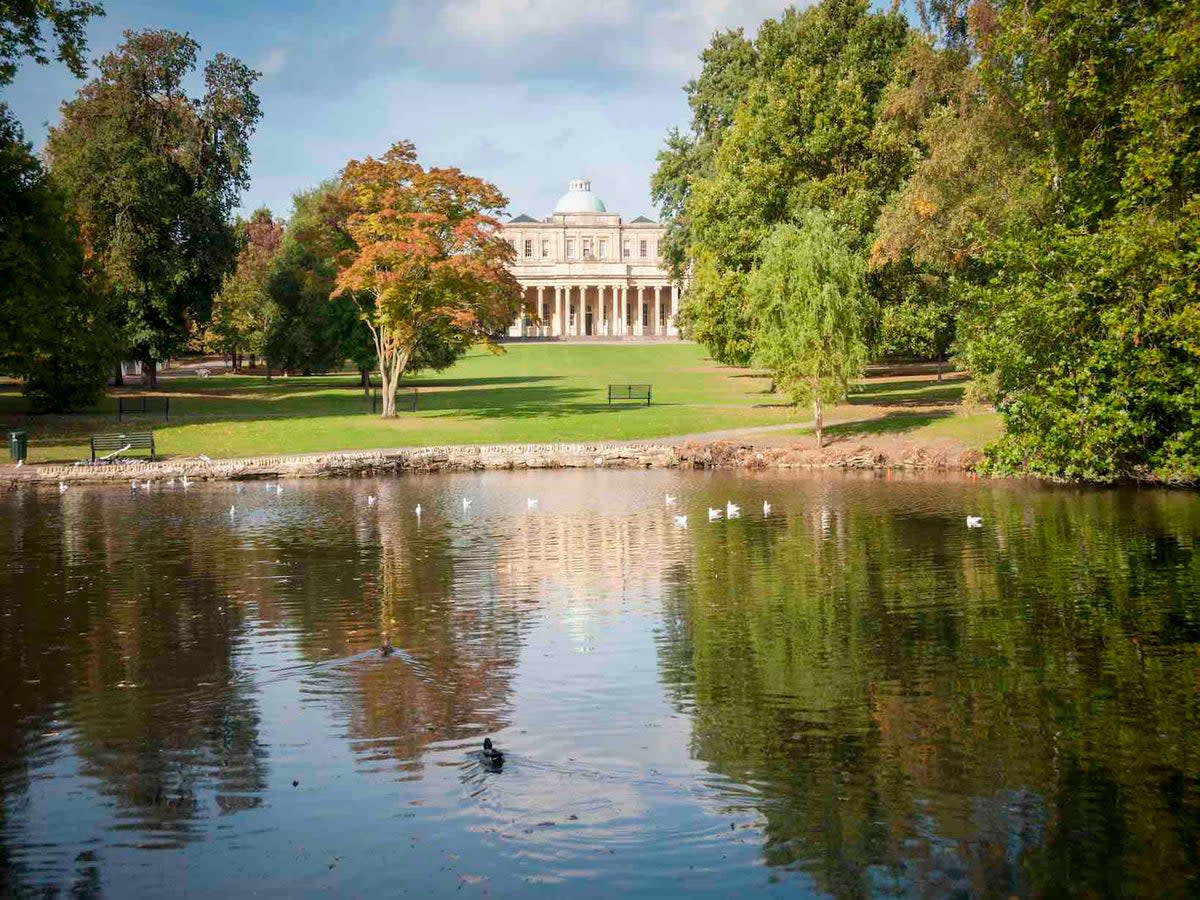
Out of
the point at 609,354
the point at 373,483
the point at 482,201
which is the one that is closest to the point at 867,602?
the point at 373,483

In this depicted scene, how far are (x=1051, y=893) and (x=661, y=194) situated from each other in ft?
233

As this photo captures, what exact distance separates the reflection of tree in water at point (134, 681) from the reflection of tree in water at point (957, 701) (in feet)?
15.9

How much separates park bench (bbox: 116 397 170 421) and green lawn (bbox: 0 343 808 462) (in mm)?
463

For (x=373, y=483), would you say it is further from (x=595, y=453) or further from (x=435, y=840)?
(x=435, y=840)

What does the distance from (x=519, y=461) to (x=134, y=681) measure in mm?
24432

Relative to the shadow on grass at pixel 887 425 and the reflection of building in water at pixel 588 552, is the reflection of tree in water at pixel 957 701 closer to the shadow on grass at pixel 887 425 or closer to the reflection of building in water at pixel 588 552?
the reflection of building in water at pixel 588 552

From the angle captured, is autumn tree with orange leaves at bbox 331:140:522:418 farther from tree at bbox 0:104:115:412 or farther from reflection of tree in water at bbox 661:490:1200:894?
reflection of tree in water at bbox 661:490:1200:894

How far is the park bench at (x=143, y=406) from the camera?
163ft

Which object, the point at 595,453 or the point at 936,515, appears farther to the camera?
the point at 595,453

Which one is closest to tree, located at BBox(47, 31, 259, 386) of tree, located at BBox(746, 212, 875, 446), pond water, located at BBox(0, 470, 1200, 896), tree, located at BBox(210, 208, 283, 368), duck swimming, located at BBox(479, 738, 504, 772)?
tree, located at BBox(210, 208, 283, 368)

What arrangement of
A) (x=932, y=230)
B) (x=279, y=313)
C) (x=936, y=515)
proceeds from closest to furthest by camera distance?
(x=936, y=515)
(x=932, y=230)
(x=279, y=313)

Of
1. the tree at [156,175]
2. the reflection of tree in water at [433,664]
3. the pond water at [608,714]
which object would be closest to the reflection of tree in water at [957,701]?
the pond water at [608,714]

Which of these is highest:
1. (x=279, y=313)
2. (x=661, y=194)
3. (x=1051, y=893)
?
(x=661, y=194)

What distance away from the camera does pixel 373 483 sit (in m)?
34.8
